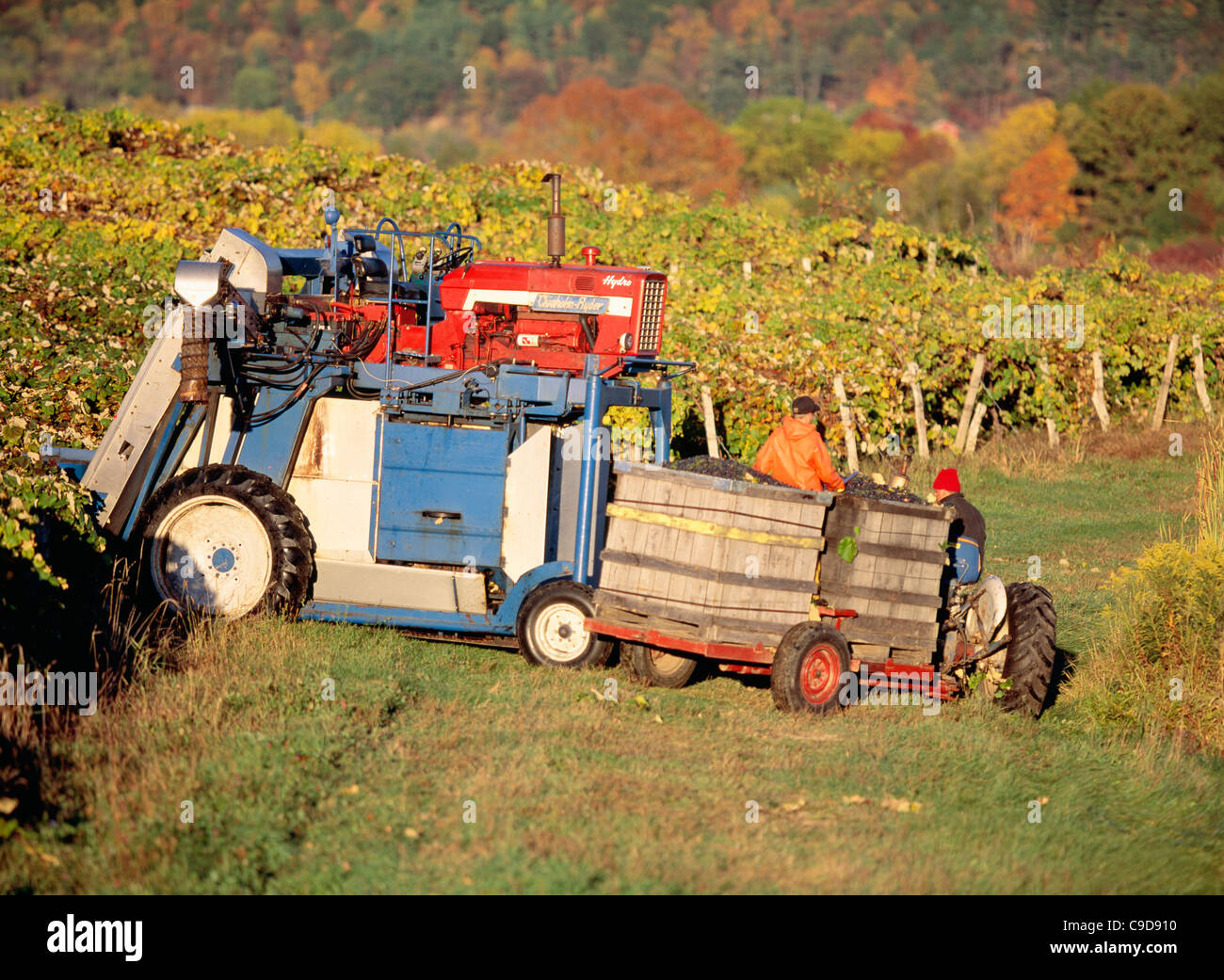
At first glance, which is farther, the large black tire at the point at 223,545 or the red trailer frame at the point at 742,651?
the large black tire at the point at 223,545

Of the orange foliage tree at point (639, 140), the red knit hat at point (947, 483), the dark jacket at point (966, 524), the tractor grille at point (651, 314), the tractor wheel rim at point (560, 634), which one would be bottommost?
the tractor wheel rim at point (560, 634)

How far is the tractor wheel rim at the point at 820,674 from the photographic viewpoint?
910 centimetres

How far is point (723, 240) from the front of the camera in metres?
24.3

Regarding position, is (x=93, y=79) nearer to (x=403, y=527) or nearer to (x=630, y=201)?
(x=630, y=201)

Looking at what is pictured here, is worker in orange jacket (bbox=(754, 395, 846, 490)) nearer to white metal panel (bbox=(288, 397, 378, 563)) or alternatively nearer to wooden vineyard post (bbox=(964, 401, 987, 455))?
white metal panel (bbox=(288, 397, 378, 563))

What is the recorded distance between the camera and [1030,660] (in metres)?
9.86

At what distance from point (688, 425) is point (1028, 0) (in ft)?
546

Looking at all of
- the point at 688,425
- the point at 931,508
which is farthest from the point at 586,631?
the point at 688,425

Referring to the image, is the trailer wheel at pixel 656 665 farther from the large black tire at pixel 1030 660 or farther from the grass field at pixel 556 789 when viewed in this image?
the large black tire at pixel 1030 660

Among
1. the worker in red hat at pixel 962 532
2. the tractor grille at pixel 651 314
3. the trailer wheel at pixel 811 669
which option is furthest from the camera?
the tractor grille at pixel 651 314

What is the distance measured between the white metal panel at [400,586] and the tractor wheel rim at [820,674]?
246 centimetres

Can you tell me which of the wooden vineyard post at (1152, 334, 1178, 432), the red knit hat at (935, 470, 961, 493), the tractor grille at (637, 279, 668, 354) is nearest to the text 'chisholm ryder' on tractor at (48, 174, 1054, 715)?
the tractor grille at (637, 279, 668, 354)

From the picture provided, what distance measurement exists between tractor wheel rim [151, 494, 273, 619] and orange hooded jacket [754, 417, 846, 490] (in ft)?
12.4

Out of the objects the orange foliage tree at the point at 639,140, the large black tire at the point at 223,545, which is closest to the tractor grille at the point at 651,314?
the large black tire at the point at 223,545
